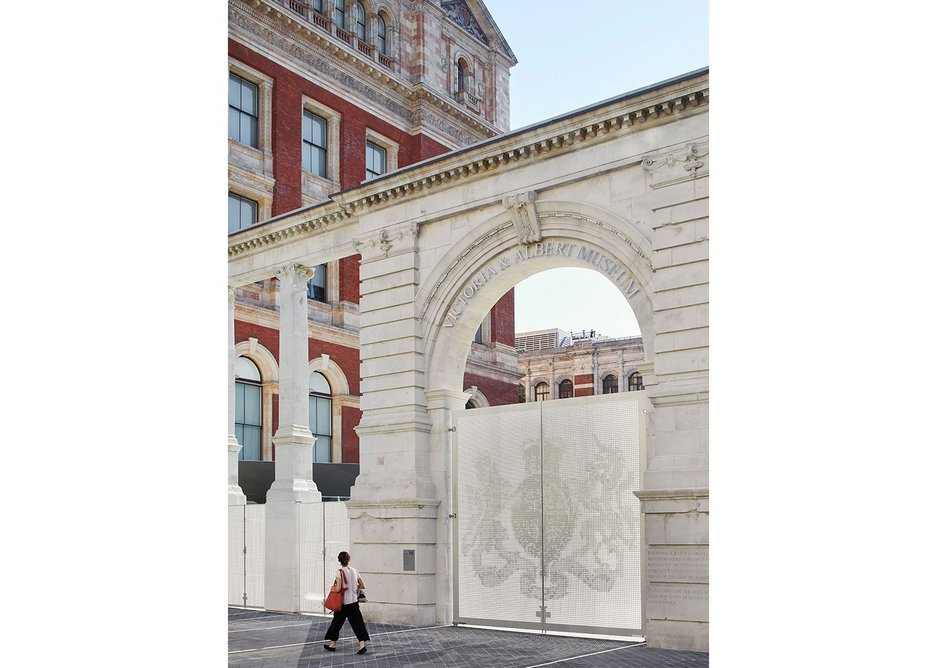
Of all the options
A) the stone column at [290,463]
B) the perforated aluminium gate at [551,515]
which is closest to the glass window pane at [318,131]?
the stone column at [290,463]

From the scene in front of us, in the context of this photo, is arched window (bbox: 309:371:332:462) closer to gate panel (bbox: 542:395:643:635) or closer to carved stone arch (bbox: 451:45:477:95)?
carved stone arch (bbox: 451:45:477:95)

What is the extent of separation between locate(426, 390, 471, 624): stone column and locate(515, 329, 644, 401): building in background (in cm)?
3573

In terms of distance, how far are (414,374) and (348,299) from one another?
551 inches

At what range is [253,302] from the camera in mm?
26203

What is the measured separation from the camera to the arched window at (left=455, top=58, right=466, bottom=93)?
36156 mm

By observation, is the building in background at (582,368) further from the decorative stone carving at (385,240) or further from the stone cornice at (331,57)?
the decorative stone carving at (385,240)

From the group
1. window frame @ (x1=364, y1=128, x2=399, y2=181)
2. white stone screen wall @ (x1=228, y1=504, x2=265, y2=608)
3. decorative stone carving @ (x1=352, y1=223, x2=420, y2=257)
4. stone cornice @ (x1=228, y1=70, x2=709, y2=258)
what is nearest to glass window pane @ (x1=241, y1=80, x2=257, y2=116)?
window frame @ (x1=364, y1=128, x2=399, y2=181)

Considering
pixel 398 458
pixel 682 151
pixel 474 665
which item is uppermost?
pixel 682 151

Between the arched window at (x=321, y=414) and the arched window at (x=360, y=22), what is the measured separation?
10.6m

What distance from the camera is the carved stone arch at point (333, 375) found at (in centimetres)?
2831
